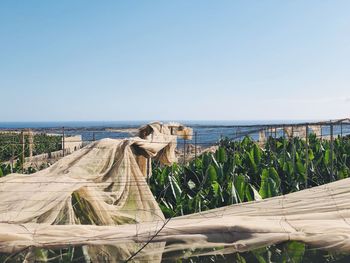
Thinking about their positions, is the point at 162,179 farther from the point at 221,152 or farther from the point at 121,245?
the point at 121,245

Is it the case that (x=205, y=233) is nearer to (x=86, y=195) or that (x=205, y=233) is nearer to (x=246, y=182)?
(x=86, y=195)

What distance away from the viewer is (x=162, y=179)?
23.1ft

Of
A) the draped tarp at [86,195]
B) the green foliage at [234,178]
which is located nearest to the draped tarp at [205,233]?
the draped tarp at [86,195]

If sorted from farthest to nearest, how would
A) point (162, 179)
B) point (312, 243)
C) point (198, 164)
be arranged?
point (198, 164), point (162, 179), point (312, 243)

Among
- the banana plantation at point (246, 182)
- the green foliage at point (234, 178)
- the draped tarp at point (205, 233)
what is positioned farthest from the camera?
the green foliage at point (234, 178)

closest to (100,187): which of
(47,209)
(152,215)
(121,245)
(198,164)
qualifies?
(152,215)

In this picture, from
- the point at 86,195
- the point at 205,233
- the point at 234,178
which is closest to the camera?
the point at 205,233

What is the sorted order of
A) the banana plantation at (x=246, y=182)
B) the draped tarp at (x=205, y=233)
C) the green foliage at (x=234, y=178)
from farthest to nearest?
the green foliage at (x=234, y=178) < the banana plantation at (x=246, y=182) < the draped tarp at (x=205, y=233)

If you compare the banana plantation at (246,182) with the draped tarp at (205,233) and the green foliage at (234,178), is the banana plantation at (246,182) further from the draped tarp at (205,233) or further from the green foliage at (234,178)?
the draped tarp at (205,233)

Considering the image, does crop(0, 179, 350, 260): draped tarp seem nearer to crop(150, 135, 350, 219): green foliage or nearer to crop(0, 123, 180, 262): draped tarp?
crop(0, 123, 180, 262): draped tarp

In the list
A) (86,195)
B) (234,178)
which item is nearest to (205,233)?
(86,195)

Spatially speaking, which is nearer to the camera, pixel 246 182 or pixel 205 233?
pixel 205 233

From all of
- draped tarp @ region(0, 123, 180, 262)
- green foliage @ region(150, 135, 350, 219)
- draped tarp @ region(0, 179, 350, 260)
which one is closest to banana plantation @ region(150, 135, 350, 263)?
green foliage @ region(150, 135, 350, 219)

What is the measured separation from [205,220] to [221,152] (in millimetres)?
4378
